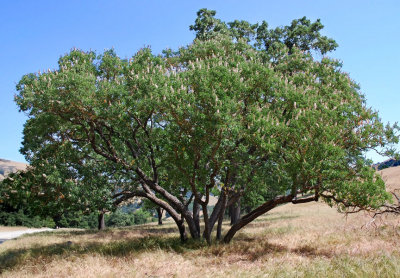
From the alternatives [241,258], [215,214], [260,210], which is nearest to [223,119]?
[241,258]

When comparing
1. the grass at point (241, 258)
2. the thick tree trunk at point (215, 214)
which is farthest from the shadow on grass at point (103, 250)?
the thick tree trunk at point (215, 214)

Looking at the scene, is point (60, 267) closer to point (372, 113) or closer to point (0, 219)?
point (372, 113)

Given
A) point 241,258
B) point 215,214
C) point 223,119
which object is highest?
point 223,119

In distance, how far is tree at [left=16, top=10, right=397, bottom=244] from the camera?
12.5 m

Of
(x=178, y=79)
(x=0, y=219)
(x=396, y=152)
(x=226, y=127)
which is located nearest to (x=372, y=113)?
(x=396, y=152)

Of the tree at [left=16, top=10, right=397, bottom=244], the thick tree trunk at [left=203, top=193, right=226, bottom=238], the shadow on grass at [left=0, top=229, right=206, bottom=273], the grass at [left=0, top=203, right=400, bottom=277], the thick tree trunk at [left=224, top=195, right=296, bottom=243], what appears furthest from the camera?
the thick tree trunk at [left=203, top=193, right=226, bottom=238]

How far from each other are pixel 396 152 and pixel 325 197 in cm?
387

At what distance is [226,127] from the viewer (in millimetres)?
12281

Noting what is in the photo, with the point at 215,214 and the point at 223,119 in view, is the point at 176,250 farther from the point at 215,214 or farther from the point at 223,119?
the point at 223,119

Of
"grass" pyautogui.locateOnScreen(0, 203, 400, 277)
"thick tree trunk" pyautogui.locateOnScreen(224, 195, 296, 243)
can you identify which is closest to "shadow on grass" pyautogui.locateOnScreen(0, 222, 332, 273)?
"grass" pyautogui.locateOnScreen(0, 203, 400, 277)

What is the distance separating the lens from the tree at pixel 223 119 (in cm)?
1251

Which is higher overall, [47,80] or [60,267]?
[47,80]

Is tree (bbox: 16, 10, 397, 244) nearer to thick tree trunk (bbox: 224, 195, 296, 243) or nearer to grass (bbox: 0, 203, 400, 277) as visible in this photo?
thick tree trunk (bbox: 224, 195, 296, 243)

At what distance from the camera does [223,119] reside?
39.4ft
